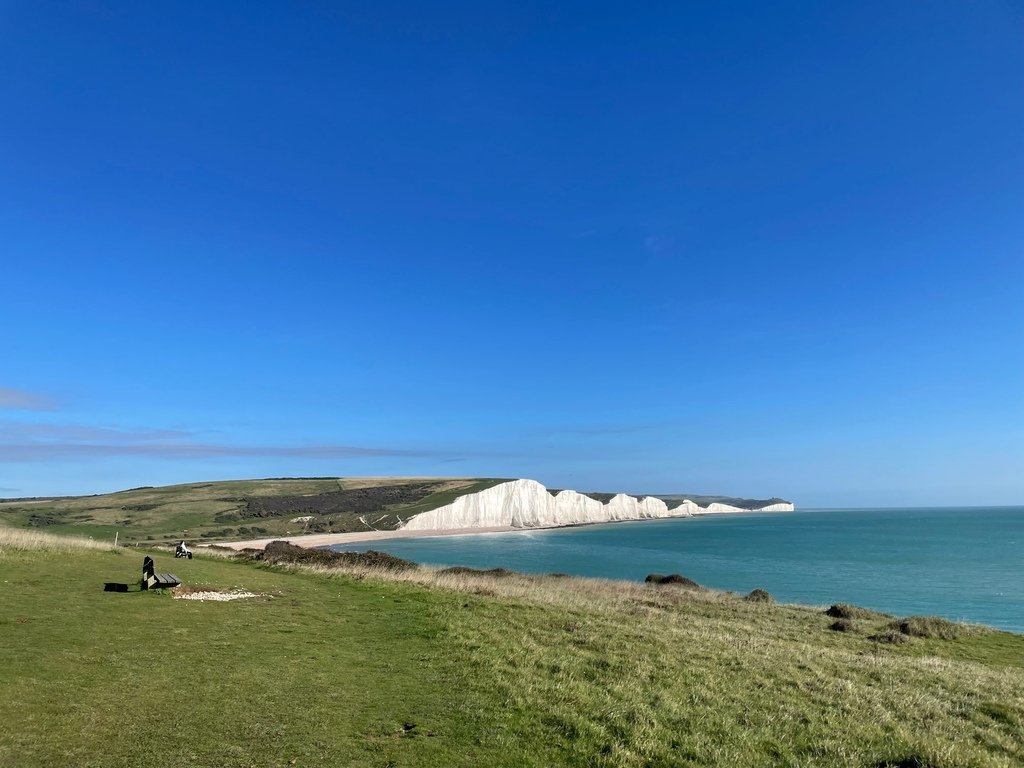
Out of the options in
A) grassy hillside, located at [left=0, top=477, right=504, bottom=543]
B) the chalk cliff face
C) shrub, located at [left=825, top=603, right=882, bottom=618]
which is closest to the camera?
shrub, located at [left=825, top=603, right=882, bottom=618]

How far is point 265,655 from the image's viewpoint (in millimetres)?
12773

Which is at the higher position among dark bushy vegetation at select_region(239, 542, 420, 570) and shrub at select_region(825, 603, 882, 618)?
dark bushy vegetation at select_region(239, 542, 420, 570)

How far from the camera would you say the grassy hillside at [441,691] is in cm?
819

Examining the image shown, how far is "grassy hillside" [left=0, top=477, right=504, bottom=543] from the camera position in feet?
325

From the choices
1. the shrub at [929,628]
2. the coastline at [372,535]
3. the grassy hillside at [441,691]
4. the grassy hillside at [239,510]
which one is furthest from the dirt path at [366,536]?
the shrub at [929,628]

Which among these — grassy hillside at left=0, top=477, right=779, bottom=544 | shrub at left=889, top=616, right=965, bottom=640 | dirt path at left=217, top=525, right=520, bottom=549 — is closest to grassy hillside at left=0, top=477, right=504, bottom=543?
grassy hillside at left=0, top=477, right=779, bottom=544

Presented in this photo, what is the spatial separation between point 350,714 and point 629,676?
19.5 ft

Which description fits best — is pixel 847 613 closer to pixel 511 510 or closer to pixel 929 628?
pixel 929 628

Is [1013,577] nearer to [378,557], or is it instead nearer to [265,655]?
[378,557]

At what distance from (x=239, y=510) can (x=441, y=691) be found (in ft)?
432

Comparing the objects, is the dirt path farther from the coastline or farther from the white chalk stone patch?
the white chalk stone patch

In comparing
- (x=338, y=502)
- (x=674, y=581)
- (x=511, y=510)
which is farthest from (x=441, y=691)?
(x=511, y=510)

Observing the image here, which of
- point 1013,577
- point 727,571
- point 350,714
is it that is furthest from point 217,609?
point 1013,577

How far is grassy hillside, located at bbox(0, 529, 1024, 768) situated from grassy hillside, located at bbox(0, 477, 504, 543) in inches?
2929
